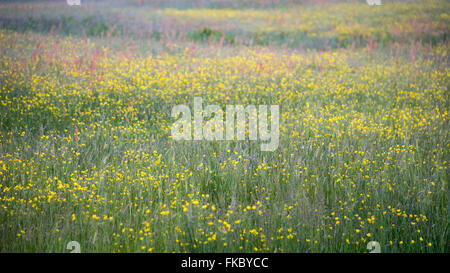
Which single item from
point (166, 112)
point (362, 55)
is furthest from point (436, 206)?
point (362, 55)

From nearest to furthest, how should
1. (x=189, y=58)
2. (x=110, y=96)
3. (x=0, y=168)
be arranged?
(x=0, y=168), (x=110, y=96), (x=189, y=58)

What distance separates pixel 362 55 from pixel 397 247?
9.77m

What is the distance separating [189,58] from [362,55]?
627cm

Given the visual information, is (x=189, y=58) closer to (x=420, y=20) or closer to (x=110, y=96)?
(x=110, y=96)

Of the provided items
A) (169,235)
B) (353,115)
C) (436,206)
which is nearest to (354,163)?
(436,206)

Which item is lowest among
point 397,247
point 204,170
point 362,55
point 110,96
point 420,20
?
point 397,247

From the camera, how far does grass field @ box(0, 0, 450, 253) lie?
3.01 metres

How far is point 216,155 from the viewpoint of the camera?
4484 mm

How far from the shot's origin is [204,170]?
13.1 feet

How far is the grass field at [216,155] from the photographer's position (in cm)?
301

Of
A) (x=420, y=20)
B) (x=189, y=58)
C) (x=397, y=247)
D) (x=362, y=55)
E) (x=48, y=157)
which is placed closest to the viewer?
(x=397, y=247)

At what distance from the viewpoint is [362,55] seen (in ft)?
36.9

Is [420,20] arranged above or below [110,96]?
above

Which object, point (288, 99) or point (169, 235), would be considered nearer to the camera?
point (169, 235)
